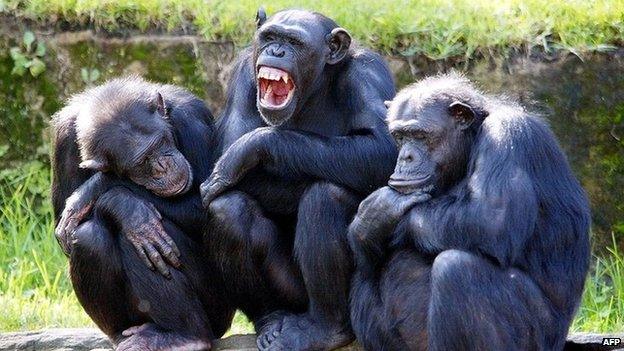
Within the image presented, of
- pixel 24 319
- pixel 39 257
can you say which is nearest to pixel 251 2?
pixel 39 257

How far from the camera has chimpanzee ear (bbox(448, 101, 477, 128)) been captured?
7695mm

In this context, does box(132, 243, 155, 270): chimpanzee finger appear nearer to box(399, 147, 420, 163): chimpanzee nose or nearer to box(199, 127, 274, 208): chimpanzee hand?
box(199, 127, 274, 208): chimpanzee hand

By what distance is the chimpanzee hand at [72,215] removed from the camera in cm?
845

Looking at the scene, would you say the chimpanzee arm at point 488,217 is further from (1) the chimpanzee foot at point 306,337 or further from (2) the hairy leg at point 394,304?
(1) the chimpanzee foot at point 306,337

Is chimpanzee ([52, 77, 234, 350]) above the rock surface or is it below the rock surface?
above

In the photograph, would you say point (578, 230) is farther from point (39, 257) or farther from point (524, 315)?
point (39, 257)

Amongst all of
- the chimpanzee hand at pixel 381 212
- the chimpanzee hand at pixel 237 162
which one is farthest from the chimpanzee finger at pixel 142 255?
the chimpanzee hand at pixel 381 212

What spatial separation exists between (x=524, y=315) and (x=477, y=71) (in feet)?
15.4

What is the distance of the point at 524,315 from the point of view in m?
7.32

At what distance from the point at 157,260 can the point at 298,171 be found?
982 mm

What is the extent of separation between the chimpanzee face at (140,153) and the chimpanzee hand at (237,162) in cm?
28

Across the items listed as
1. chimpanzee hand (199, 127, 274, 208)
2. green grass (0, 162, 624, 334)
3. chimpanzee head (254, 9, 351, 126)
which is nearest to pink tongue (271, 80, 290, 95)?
chimpanzee head (254, 9, 351, 126)

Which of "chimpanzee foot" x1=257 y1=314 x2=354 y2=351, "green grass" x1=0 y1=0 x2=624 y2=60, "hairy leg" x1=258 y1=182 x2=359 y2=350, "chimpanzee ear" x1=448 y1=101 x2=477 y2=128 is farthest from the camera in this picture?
"green grass" x1=0 y1=0 x2=624 y2=60

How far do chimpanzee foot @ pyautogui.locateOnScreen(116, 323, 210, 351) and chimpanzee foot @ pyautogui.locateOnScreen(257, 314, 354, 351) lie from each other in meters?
0.43
